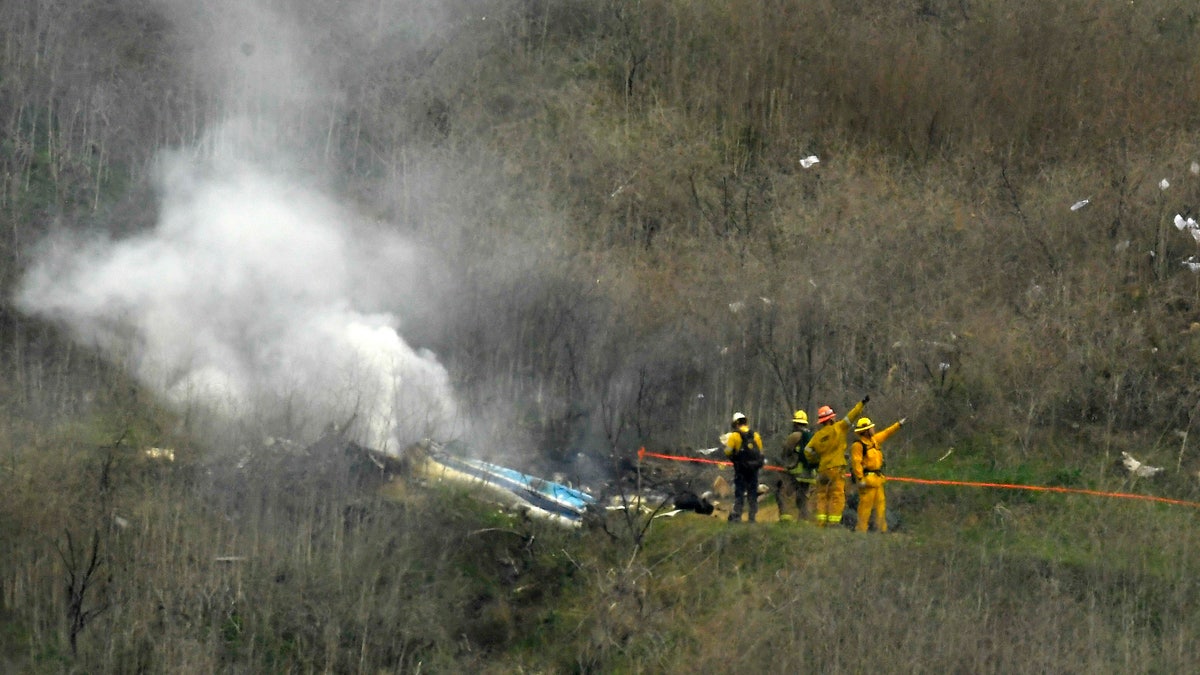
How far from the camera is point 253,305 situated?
19.6m

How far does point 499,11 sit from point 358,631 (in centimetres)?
1308

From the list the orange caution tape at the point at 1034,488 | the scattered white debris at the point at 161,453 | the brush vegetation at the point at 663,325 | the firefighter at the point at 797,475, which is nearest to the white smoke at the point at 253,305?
the brush vegetation at the point at 663,325

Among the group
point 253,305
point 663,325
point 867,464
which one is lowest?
point 867,464

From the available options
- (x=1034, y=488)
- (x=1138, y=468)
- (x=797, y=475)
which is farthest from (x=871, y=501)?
(x=1138, y=468)

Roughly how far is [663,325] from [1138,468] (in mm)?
5868

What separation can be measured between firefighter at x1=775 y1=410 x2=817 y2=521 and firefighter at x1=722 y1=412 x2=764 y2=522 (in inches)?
11.3

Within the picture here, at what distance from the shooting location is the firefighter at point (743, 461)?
16.0 m

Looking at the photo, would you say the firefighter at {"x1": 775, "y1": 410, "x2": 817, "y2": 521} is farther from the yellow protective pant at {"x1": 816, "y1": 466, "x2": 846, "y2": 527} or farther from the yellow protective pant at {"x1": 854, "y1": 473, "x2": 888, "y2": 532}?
the yellow protective pant at {"x1": 854, "y1": 473, "x2": 888, "y2": 532}

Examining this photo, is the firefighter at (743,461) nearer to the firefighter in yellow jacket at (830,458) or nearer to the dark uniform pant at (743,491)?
the dark uniform pant at (743,491)

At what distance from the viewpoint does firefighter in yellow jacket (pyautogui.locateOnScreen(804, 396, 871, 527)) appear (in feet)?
52.1

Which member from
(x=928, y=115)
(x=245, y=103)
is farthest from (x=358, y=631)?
(x=928, y=115)

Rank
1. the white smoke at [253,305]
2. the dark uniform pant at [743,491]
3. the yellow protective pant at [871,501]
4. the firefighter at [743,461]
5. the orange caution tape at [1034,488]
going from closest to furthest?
the yellow protective pant at [871,501], the firefighter at [743,461], the dark uniform pant at [743,491], the orange caution tape at [1034,488], the white smoke at [253,305]

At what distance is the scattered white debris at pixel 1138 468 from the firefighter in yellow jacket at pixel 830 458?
134 inches

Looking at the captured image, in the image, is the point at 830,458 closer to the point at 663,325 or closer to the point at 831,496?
the point at 831,496
